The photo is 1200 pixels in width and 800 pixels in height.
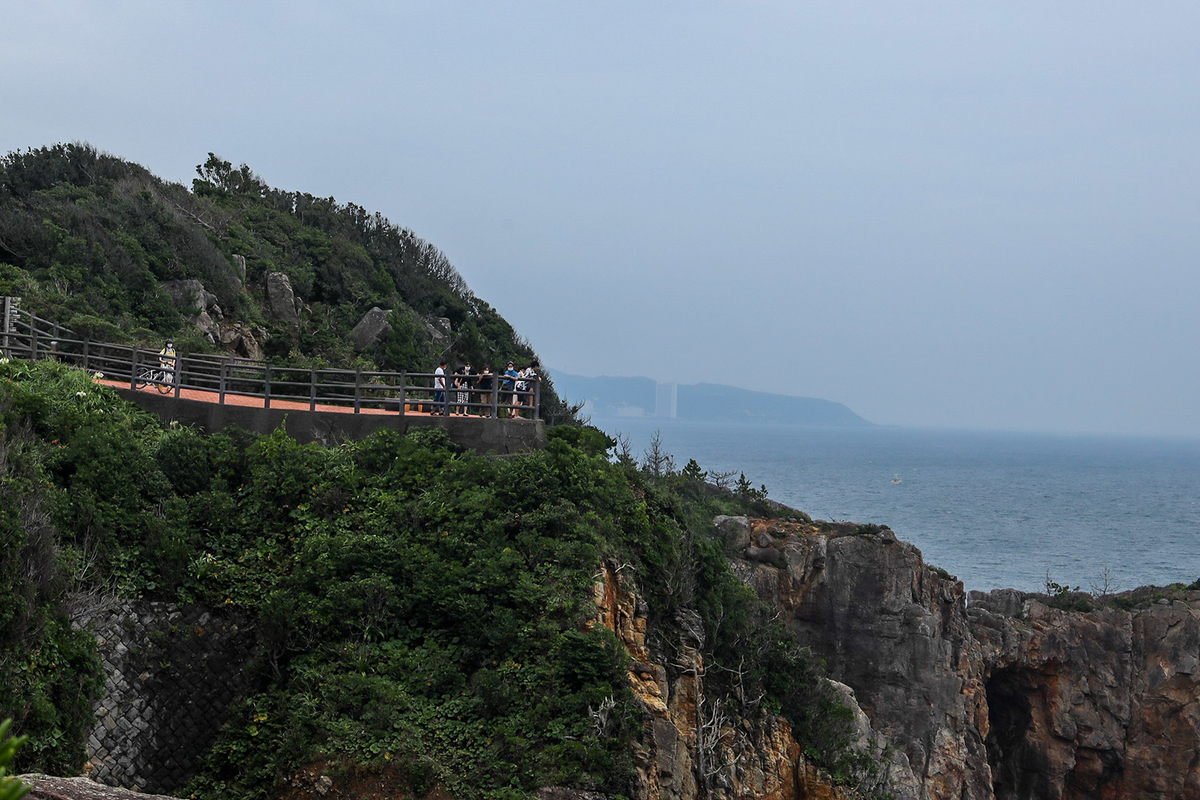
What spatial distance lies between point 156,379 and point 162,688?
398 inches

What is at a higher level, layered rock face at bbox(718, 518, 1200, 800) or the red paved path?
the red paved path

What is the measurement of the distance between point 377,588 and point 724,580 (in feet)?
27.8

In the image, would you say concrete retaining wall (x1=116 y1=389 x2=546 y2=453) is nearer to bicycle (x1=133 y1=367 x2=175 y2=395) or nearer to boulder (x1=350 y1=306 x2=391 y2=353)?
bicycle (x1=133 y1=367 x2=175 y2=395)

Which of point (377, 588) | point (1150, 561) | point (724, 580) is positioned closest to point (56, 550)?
point (377, 588)

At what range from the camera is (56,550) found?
37.8ft

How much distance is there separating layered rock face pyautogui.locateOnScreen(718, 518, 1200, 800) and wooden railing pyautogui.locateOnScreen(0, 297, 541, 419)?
16.8 m

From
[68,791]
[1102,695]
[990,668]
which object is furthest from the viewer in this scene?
[1102,695]

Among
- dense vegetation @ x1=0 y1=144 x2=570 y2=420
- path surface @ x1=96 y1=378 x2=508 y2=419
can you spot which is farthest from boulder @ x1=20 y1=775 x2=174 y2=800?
dense vegetation @ x1=0 y1=144 x2=570 y2=420

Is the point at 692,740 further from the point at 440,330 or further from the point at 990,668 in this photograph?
the point at 990,668

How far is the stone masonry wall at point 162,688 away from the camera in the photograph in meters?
11.3

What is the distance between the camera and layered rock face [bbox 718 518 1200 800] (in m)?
35.1

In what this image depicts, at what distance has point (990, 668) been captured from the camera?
130 ft

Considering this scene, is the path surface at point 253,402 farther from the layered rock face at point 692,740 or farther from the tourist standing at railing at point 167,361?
the layered rock face at point 692,740

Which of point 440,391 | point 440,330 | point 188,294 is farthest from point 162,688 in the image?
point 440,330
